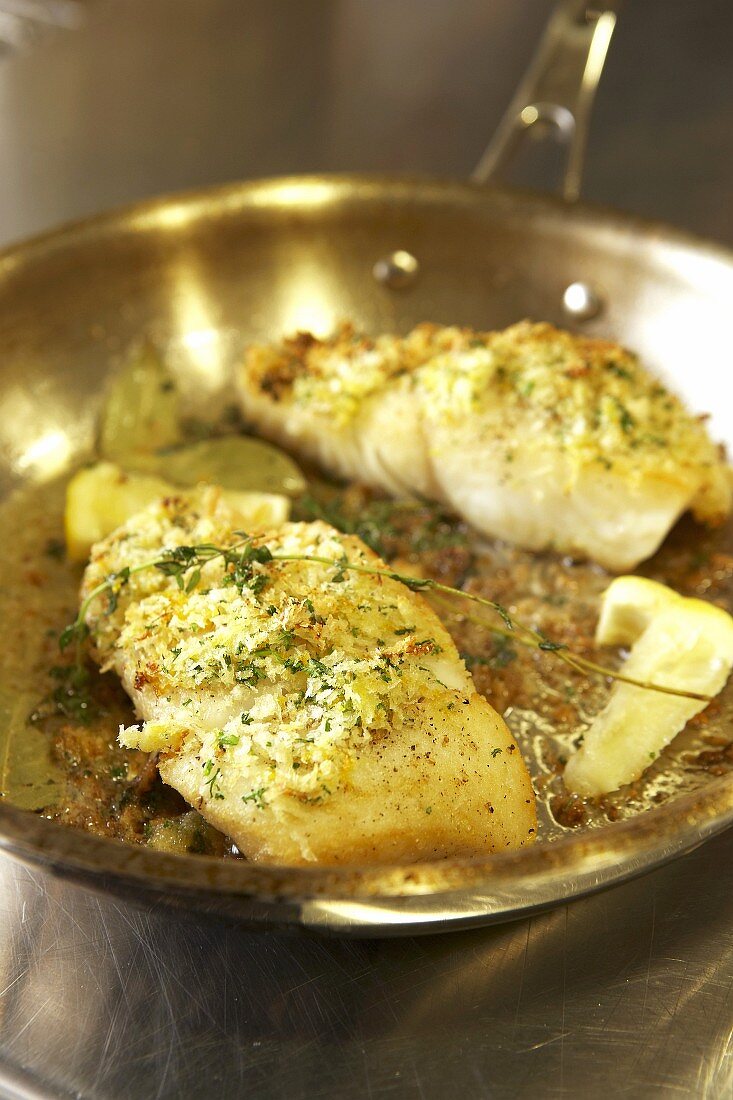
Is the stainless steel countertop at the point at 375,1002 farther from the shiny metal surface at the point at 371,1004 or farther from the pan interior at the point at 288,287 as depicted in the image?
the pan interior at the point at 288,287

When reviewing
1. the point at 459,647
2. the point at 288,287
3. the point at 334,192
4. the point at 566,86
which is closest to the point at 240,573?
the point at 459,647

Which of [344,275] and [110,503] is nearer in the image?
[110,503]

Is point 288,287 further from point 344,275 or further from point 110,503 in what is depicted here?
point 110,503

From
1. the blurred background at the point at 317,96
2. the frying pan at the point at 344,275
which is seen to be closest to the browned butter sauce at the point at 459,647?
the frying pan at the point at 344,275

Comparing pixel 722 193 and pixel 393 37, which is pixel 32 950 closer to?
pixel 722 193

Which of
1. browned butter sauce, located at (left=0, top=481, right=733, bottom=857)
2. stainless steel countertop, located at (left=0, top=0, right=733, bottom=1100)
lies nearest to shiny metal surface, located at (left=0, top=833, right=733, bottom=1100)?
stainless steel countertop, located at (left=0, top=0, right=733, bottom=1100)

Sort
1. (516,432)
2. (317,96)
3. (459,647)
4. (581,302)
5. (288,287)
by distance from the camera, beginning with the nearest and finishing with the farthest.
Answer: (459,647) < (516,432) < (581,302) < (288,287) < (317,96)
